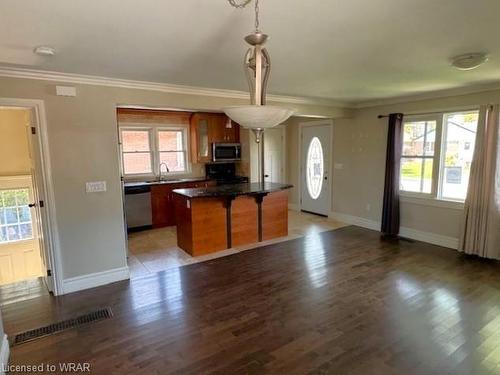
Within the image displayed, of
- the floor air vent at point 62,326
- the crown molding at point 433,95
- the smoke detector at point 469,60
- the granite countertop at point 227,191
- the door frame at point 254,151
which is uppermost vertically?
the crown molding at point 433,95

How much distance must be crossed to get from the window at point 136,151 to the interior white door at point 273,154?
2.65m

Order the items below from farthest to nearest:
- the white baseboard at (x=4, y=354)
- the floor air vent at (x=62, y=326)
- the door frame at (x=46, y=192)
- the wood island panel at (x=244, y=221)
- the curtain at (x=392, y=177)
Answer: the curtain at (x=392, y=177) < the wood island panel at (x=244, y=221) < the door frame at (x=46, y=192) < the floor air vent at (x=62, y=326) < the white baseboard at (x=4, y=354)

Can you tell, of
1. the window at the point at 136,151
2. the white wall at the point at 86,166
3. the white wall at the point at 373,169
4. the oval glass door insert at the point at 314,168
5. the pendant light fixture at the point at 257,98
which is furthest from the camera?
the oval glass door insert at the point at 314,168

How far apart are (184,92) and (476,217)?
449 centimetres

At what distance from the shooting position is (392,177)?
523 centimetres

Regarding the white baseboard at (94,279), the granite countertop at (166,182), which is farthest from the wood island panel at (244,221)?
the granite countertop at (166,182)

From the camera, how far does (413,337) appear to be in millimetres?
2512

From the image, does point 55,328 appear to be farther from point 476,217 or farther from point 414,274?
point 476,217

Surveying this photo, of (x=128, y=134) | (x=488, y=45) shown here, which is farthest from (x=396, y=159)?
(x=128, y=134)

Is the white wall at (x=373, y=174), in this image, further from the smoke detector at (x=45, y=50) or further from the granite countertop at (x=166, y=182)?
the smoke detector at (x=45, y=50)

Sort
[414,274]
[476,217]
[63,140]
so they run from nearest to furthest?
[63,140] → [414,274] → [476,217]

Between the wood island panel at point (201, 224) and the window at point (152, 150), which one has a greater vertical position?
the window at point (152, 150)

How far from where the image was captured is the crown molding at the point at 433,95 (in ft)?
13.4

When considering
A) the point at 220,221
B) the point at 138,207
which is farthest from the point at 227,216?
the point at 138,207
